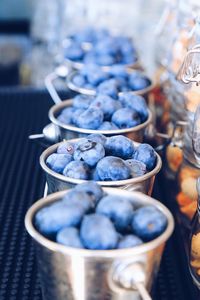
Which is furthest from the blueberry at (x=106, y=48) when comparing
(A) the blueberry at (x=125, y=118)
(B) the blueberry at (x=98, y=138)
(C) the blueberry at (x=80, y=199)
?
(C) the blueberry at (x=80, y=199)

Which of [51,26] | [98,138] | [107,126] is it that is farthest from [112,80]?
[51,26]

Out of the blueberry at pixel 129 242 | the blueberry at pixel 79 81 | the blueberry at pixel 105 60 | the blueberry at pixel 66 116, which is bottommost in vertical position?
the blueberry at pixel 105 60

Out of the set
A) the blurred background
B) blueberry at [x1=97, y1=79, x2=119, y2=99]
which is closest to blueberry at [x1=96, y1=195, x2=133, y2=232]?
blueberry at [x1=97, y1=79, x2=119, y2=99]

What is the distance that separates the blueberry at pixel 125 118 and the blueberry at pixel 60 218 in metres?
0.37

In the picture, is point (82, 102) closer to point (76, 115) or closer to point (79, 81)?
point (76, 115)

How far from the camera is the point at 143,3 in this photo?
96.0 inches

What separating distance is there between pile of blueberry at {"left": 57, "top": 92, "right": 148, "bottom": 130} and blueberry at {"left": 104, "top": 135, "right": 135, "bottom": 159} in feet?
0.39

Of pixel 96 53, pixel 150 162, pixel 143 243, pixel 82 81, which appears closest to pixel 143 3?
pixel 96 53

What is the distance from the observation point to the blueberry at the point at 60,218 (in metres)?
0.55

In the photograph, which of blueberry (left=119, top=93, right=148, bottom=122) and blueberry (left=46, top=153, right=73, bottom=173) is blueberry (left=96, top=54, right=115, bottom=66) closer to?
blueberry (left=119, top=93, right=148, bottom=122)

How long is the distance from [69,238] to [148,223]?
0.10 metres

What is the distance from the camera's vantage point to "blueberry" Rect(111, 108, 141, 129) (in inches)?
35.7

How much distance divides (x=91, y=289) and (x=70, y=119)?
0.48 meters

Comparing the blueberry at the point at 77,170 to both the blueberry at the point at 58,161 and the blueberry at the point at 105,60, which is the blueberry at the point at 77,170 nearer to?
the blueberry at the point at 58,161
